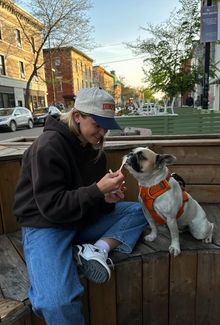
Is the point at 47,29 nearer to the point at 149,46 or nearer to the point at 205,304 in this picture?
the point at 149,46

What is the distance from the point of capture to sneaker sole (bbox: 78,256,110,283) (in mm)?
1782

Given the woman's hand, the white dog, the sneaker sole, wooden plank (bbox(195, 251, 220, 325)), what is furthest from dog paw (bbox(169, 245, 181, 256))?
the woman's hand

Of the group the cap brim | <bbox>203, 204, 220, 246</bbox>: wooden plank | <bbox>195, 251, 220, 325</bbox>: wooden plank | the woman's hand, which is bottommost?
<bbox>195, 251, 220, 325</bbox>: wooden plank

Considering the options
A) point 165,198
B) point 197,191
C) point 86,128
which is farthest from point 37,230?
point 197,191

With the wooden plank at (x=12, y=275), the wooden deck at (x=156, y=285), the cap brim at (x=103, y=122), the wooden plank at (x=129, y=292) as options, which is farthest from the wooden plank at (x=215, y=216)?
the wooden plank at (x=12, y=275)

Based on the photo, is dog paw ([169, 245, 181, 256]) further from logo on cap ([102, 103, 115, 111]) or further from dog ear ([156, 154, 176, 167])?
logo on cap ([102, 103, 115, 111])

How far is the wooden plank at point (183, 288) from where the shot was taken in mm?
2156

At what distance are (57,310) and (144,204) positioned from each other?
909 millimetres

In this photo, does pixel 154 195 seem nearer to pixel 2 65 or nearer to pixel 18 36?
pixel 2 65

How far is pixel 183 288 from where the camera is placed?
2.22 metres

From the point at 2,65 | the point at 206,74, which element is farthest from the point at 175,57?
the point at 2,65

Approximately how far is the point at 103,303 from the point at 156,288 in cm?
39

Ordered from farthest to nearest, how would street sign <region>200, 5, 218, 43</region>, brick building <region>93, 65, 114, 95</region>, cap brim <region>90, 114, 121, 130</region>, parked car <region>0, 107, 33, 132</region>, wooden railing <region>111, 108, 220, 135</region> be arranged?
brick building <region>93, 65, 114, 95</region>, parked car <region>0, 107, 33, 132</region>, street sign <region>200, 5, 218, 43</region>, wooden railing <region>111, 108, 220, 135</region>, cap brim <region>90, 114, 121, 130</region>

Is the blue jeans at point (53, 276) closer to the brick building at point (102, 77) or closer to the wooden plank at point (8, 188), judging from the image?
the wooden plank at point (8, 188)
